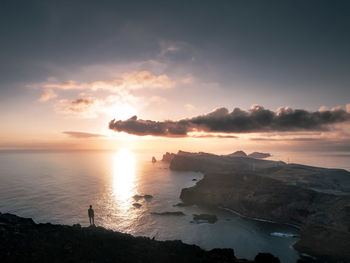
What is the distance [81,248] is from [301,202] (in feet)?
249

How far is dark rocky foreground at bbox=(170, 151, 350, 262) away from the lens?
50.7 metres

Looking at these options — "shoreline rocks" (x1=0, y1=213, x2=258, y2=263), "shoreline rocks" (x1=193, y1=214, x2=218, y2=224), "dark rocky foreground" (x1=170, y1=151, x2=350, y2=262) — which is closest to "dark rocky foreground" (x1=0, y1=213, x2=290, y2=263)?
"shoreline rocks" (x1=0, y1=213, x2=258, y2=263)

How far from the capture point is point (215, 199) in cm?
8975

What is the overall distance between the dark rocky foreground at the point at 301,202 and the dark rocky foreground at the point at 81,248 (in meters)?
30.8

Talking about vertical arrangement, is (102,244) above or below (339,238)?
above

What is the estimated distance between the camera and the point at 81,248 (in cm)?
2369

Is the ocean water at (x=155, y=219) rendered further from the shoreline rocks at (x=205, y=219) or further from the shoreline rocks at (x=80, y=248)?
the shoreline rocks at (x=80, y=248)

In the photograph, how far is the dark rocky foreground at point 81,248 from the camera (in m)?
20.4

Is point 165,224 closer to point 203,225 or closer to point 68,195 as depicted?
point 203,225

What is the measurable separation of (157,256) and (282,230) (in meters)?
55.9

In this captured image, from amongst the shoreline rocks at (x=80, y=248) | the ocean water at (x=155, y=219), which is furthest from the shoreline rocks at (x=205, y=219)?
the shoreline rocks at (x=80, y=248)

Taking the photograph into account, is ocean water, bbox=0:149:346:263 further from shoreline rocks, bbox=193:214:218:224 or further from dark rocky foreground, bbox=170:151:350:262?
dark rocky foreground, bbox=170:151:350:262

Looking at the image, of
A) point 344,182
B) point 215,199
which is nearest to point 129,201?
point 215,199

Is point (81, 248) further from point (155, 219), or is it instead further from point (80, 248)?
point (155, 219)
